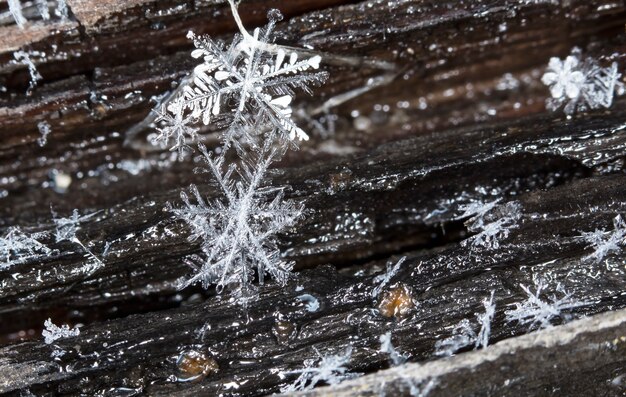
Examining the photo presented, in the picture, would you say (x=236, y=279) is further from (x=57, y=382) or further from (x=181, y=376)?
(x=57, y=382)

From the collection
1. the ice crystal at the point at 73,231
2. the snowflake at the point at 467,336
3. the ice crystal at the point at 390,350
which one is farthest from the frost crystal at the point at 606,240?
the ice crystal at the point at 73,231

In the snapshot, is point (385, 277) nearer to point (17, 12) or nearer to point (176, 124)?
point (176, 124)

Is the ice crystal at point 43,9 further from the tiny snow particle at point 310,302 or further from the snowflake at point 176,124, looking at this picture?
the tiny snow particle at point 310,302

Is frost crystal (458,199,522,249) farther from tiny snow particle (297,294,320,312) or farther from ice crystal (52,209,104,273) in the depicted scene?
ice crystal (52,209,104,273)

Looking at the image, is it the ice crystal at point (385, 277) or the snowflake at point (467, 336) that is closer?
the snowflake at point (467, 336)

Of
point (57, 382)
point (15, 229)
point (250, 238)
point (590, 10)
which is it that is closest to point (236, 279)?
A: point (250, 238)

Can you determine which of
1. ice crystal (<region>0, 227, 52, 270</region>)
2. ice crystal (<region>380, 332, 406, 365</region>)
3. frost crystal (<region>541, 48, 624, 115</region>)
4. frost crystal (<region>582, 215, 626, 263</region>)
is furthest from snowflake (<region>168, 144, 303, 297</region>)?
frost crystal (<region>541, 48, 624, 115</region>)

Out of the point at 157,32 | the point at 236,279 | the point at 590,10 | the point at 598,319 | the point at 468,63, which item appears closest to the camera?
the point at 598,319
